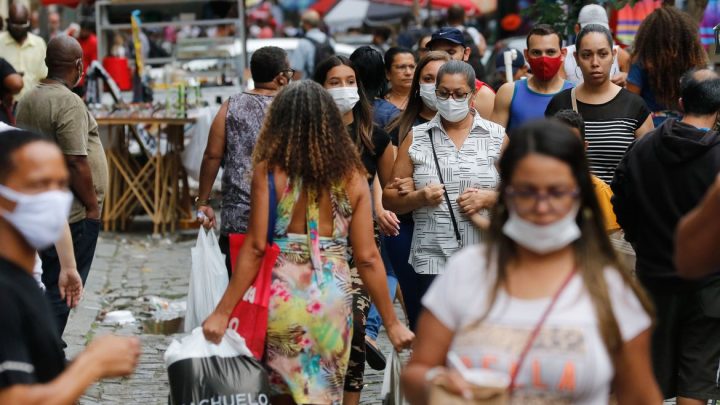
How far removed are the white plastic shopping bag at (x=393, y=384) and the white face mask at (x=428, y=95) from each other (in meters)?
2.35

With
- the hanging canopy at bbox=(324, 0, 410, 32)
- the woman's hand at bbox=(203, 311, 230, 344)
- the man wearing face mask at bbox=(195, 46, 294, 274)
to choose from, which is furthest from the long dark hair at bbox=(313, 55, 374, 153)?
the hanging canopy at bbox=(324, 0, 410, 32)

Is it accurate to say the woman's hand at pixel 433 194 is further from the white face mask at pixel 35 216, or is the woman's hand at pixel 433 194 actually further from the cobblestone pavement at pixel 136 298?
the white face mask at pixel 35 216

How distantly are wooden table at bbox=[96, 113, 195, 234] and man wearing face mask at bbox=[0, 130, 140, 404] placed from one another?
9755mm

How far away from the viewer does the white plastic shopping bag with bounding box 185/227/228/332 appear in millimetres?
6387

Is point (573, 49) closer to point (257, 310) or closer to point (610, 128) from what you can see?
point (610, 128)

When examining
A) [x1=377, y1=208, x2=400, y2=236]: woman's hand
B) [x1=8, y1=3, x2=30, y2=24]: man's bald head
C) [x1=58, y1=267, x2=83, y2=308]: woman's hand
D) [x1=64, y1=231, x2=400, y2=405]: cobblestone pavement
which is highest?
[x1=8, y1=3, x2=30, y2=24]: man's bald head

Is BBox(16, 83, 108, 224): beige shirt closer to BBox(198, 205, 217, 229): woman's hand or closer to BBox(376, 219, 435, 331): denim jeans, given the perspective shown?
BBox(198, 205, 217, 229): woman's hand

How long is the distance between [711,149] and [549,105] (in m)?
1.88

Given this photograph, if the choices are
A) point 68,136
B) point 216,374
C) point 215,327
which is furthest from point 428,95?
point 216,374

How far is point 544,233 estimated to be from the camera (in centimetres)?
344

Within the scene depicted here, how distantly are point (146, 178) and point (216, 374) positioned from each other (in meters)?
9.09

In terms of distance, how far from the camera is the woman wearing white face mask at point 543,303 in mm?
3408

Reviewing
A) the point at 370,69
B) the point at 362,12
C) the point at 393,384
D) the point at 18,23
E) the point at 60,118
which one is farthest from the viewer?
the point at 362,12

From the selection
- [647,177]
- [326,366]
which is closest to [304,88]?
[326,366]
